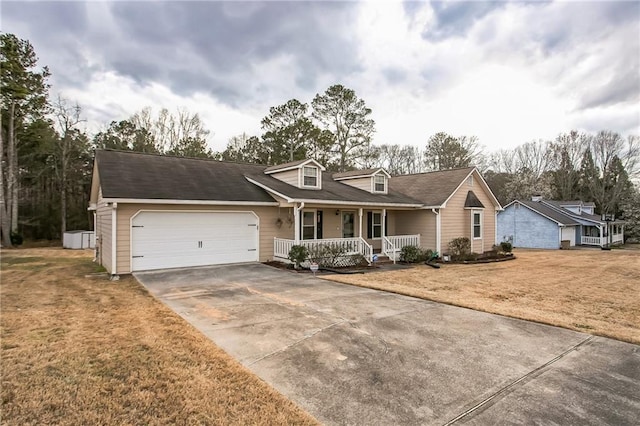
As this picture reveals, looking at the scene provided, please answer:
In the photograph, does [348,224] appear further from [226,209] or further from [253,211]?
[226,209]

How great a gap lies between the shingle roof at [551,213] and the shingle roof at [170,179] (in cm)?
2539

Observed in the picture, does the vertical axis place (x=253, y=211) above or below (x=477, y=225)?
above

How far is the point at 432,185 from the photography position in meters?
19.4

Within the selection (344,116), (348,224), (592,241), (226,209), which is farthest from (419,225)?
(592,241)

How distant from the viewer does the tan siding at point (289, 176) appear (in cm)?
1591

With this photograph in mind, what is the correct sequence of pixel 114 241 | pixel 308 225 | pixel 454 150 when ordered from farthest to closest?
pixel 454 150 → pixel 308 225 → pixel 114 241

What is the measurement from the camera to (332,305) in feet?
24.5

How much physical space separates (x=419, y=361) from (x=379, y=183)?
1463 centimetres

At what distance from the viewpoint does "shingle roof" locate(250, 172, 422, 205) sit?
14.1m

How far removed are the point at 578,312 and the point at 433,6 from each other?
10.6 m

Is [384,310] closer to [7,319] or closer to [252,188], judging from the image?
[7,319]

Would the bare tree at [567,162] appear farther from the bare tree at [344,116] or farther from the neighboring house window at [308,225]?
the neighboring house window at [308,225]

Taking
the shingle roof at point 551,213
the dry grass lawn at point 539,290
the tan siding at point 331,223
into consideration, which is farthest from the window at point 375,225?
the shingle roof at point 551,213

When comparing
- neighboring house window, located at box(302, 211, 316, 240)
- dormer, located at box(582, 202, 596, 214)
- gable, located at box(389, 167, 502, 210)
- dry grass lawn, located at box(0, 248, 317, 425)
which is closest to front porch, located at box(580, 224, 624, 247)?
dormer, located at box(582, 202, 596, 214)
